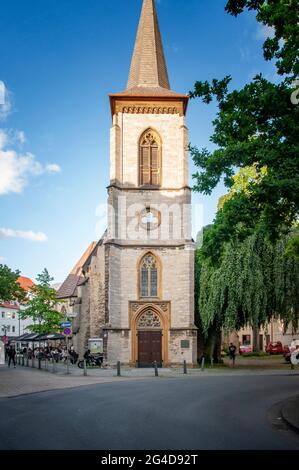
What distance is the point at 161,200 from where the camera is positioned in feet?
110

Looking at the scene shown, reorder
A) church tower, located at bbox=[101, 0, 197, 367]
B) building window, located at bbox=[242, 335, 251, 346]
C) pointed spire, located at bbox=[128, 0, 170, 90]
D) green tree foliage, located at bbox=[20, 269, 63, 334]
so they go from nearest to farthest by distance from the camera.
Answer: church tower, located at bbox=[101, 0, 197, 367]
pointed spire, located at bbox=[128, 0, 170, 90]
green tree foliage, located at bbox=[20, 269, 63, 334]
building window, located at bbox=[242, 335, 251, 346]

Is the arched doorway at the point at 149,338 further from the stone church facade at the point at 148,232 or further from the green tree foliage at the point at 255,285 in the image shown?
the green tree foliage at the point at 255,285

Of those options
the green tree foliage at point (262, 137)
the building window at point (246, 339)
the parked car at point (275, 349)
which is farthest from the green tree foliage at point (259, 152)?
the building window at point (246, 339)

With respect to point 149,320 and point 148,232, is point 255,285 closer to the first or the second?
point 149,320

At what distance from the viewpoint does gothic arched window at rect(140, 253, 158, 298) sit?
32.6 m

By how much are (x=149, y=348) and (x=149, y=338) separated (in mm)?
590

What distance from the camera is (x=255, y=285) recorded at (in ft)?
92.6

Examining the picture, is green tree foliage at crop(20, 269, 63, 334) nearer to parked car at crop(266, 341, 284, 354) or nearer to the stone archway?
the stone archway

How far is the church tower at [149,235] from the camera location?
104 ft

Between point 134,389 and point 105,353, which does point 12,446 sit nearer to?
point 134,389

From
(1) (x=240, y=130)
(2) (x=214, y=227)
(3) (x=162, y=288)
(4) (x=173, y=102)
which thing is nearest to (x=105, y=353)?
(3) (x=162, y=288)

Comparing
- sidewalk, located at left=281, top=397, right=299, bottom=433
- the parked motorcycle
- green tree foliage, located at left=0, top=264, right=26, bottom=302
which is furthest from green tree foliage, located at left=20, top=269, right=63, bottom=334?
sidewalk, located at left=281, top=397, right=299, bottom=433

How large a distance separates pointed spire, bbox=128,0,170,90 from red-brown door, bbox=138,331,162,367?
16.4m

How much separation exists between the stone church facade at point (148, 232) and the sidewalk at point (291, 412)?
1804cm
